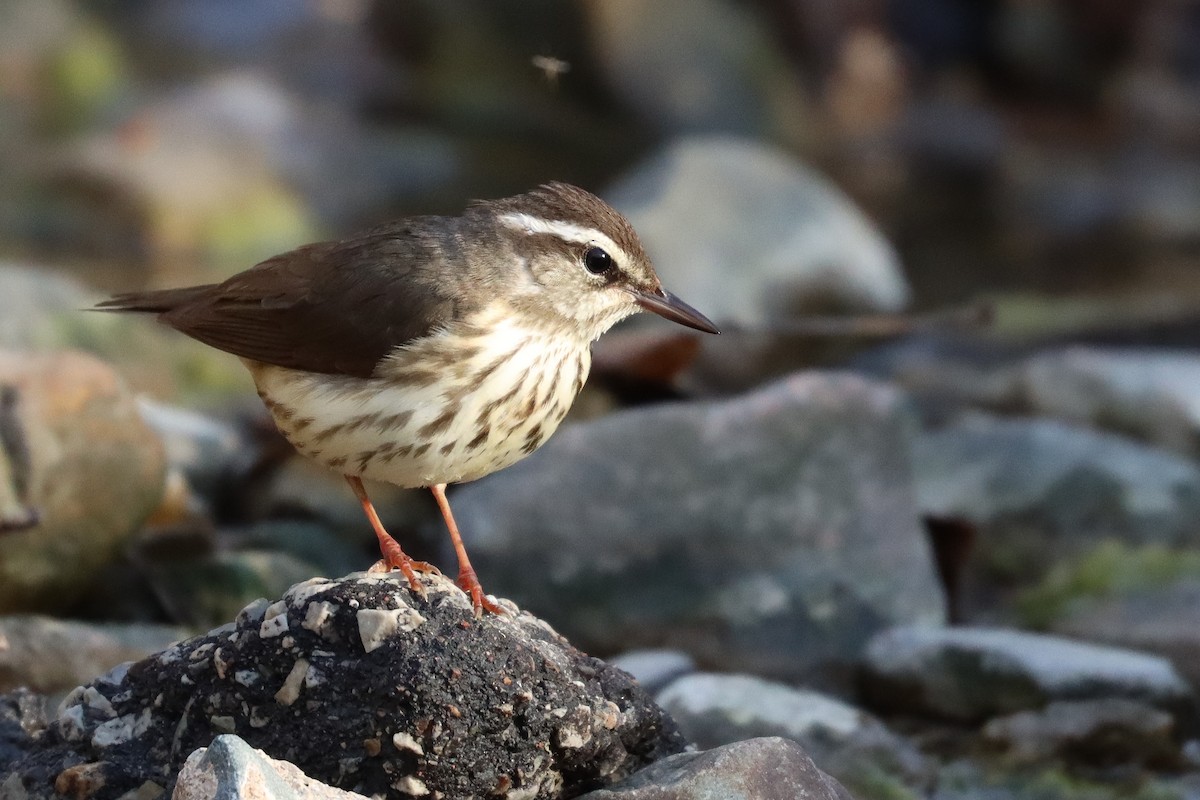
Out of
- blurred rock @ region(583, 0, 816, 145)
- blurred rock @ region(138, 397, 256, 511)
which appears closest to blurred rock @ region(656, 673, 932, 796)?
blurred rock @ region(138, 397, 256, 511)

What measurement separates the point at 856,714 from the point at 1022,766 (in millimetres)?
644

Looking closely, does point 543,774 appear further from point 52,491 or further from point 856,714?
point 52,491

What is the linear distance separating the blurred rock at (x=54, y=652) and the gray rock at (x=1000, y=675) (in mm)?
2730

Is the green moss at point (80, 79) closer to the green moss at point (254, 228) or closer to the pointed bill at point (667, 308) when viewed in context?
the green moss at point (254, 228)

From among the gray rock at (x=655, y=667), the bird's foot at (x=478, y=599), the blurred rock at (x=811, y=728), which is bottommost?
the gray rock at (x=655, y=667)

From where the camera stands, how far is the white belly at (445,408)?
477 centimetres

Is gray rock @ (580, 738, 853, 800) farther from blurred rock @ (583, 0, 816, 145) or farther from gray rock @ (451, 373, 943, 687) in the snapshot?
blurred rock @ (583, 0, 816, 145)

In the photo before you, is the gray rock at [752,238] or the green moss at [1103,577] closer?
the green moss at [1103,577]

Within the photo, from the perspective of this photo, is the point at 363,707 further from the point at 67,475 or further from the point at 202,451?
the point at 202,451

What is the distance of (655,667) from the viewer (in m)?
6.30

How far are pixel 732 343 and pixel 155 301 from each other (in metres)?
4.89

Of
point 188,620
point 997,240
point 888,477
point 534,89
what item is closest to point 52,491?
point 188,620

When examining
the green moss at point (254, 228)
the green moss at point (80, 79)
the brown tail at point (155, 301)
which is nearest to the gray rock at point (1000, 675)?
the brown tail at point (155, 301)

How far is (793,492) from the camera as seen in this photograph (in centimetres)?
739
